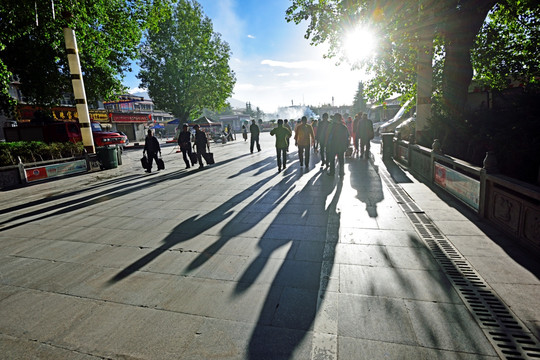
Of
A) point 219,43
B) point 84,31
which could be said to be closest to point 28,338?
point 84,31

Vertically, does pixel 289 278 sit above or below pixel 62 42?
below

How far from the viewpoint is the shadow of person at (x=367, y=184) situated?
221 inches

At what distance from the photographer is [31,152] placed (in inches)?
406

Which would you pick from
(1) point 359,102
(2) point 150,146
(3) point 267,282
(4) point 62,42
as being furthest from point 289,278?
(1) point 359,102

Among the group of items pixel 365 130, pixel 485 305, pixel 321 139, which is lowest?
pixel 485 305

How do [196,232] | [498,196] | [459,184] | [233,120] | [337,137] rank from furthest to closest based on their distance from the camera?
[233,120]
[337,137]
[459,184]
[196,232]
[498,196]

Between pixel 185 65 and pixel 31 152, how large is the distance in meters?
25.4

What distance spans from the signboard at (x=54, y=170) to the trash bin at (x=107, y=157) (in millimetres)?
814

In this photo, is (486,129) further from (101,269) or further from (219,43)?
(219,43)

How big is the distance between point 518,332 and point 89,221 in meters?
6.49

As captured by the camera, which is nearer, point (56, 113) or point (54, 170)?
point (54, 170)

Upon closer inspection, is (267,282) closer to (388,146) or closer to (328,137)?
(328,137)

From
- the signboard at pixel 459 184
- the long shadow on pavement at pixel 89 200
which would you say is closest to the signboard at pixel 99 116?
the long shadow on pavement at pixel 89 200

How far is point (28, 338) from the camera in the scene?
7.48 ft
